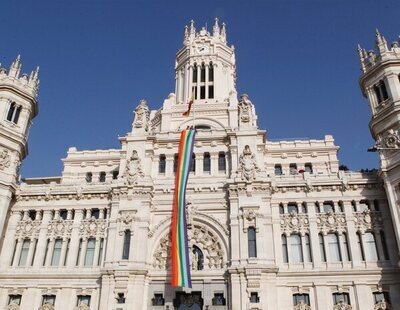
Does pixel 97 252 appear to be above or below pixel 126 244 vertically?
Result: below

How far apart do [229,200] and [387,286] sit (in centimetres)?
1664

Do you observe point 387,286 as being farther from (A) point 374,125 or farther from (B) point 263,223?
(A) point 374,125

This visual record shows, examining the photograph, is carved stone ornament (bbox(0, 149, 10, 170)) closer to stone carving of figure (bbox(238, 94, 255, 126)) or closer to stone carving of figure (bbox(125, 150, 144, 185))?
stone carving of figure (bbox(125, 150, 144, 185))

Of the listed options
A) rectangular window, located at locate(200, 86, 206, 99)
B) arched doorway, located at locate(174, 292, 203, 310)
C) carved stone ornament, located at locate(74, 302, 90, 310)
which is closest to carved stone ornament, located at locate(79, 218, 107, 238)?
carved stone ornament, located at locate(74, 302, 90, 310)

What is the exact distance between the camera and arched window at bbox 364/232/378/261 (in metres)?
40.6

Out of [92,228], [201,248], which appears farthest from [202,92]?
[201,248]

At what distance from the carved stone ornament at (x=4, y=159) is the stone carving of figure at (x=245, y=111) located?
86.6 ft

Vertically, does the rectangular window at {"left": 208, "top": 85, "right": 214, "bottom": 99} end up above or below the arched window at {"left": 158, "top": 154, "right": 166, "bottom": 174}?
above

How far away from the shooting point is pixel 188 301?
1575 inches

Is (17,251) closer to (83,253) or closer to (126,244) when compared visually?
(83,253)

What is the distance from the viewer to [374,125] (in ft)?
148

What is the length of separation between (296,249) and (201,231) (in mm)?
9694

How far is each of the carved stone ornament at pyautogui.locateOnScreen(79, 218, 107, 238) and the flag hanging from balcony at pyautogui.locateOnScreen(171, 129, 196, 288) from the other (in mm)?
8395

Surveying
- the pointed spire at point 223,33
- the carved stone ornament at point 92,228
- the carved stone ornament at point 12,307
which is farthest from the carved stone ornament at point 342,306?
the pointed spire at point 223,33
